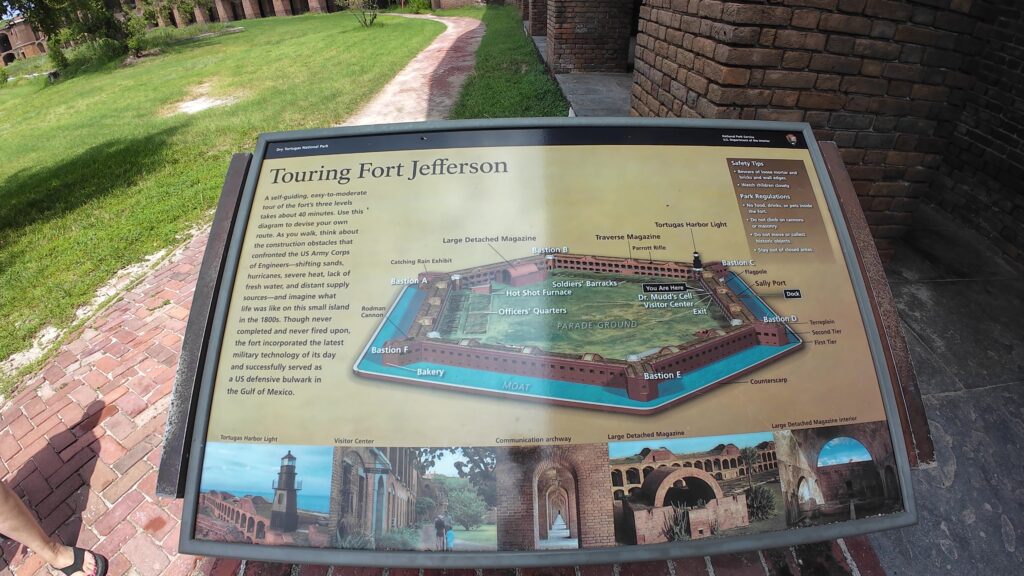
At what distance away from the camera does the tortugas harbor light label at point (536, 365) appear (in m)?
1.30

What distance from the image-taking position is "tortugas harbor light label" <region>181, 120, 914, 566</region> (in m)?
1.30

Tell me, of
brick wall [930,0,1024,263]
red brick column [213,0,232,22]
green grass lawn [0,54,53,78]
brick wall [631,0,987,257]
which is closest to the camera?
brick wall [631,0,987,257]

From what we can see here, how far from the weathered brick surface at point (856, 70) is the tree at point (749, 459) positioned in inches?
71.0

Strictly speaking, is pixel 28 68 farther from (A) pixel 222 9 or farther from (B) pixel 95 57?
(A) pixel 222 9

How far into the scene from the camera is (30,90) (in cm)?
1762

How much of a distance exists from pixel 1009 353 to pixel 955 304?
0.42 metres

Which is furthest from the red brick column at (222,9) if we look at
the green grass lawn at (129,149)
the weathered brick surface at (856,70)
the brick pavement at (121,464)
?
the weathered brick surface at (856,70)

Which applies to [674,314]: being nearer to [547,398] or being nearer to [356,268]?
[547,398]

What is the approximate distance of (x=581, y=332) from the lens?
1.40 meters

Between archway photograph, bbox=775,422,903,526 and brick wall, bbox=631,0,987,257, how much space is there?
1.72m

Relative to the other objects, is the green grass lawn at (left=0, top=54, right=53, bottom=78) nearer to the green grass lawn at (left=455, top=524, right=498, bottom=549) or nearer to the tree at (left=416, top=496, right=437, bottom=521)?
the tree at (left=416, top=496, right=437, bottom=521)

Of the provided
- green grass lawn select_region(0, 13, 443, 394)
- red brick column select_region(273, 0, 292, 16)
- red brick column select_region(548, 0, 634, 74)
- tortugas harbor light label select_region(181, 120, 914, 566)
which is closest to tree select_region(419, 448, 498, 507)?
tortugas harbor light label select_region(181, 120, 914, 566)

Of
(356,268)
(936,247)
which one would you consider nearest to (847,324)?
(356,268)

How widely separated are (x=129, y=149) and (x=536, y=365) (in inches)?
342
